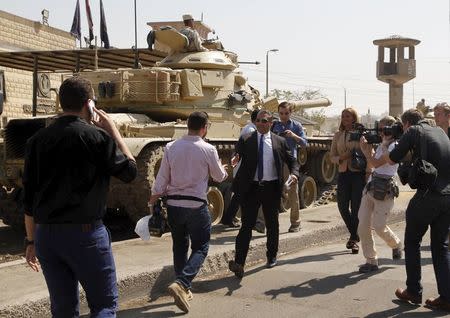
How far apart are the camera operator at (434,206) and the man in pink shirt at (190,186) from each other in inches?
59.4

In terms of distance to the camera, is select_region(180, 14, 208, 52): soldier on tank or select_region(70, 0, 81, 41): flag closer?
select_region(180, 14, 208, 52): soldier on tank

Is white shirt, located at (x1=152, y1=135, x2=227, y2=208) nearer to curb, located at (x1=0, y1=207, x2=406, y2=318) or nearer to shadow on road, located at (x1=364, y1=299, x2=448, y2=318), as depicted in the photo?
curb, located at (x1=0, y1=207, x2=406, y2=318)

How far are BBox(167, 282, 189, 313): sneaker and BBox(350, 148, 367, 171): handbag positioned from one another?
2926 mm

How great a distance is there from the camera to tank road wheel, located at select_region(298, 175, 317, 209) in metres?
13.3

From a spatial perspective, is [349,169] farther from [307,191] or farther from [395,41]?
[395,41]

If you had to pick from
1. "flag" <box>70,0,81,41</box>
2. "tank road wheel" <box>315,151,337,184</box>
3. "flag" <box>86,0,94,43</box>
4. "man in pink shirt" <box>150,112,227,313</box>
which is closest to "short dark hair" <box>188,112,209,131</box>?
"man in pink shirt" <box>150,112,227,313</box>

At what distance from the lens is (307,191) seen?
13.6m

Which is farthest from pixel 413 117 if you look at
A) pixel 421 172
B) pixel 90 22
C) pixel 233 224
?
pixel 90 22

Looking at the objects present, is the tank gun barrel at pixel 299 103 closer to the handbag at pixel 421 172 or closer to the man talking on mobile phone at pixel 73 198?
the handbag at pixel 421 172

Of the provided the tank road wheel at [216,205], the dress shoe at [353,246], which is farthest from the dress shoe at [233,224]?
the dress shoe at [353,246]

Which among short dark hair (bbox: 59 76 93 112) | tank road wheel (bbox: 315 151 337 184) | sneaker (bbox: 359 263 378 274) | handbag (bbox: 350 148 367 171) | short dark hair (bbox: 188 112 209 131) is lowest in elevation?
sneaker (bbox: 359 263 378 274)

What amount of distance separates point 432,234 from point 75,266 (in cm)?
309

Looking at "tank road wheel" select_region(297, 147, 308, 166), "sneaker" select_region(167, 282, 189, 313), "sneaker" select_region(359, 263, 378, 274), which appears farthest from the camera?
"tank road wheel" select_region(297, 147, 308, 166)

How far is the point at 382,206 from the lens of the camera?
6.54m
